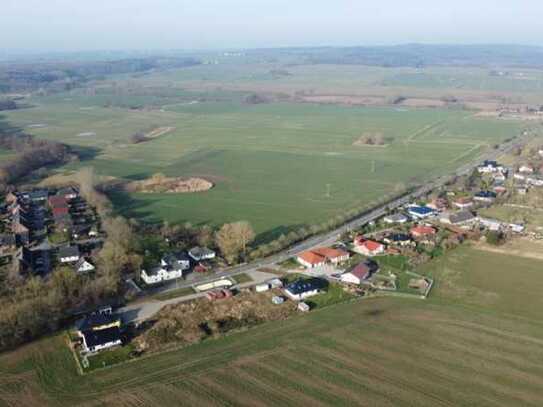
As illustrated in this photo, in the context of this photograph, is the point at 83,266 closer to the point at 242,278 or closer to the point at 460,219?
the point at 242,278

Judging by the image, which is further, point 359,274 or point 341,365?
point 359,274

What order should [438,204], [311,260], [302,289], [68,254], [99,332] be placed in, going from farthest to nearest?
[438,204], [68,254], [311,260], [302,289], [99,332]

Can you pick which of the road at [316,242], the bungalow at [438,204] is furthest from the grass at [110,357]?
the bungalow at [438,204]

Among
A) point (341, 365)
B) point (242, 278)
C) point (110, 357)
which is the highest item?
point (242, 278)

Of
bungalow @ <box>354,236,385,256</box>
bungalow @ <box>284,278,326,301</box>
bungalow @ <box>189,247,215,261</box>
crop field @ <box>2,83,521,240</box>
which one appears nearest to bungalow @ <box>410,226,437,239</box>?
bungalow @ <box>354,236,385,256</box>

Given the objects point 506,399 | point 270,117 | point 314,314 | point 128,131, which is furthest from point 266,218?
point 270,117

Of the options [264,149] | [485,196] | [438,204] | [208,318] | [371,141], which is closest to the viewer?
[208,318]

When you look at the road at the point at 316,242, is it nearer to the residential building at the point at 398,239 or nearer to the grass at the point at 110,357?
the grass at the point at 110,357

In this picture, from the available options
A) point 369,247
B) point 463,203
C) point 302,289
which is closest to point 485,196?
point 463,203

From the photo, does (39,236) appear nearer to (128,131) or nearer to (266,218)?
(266,218)
